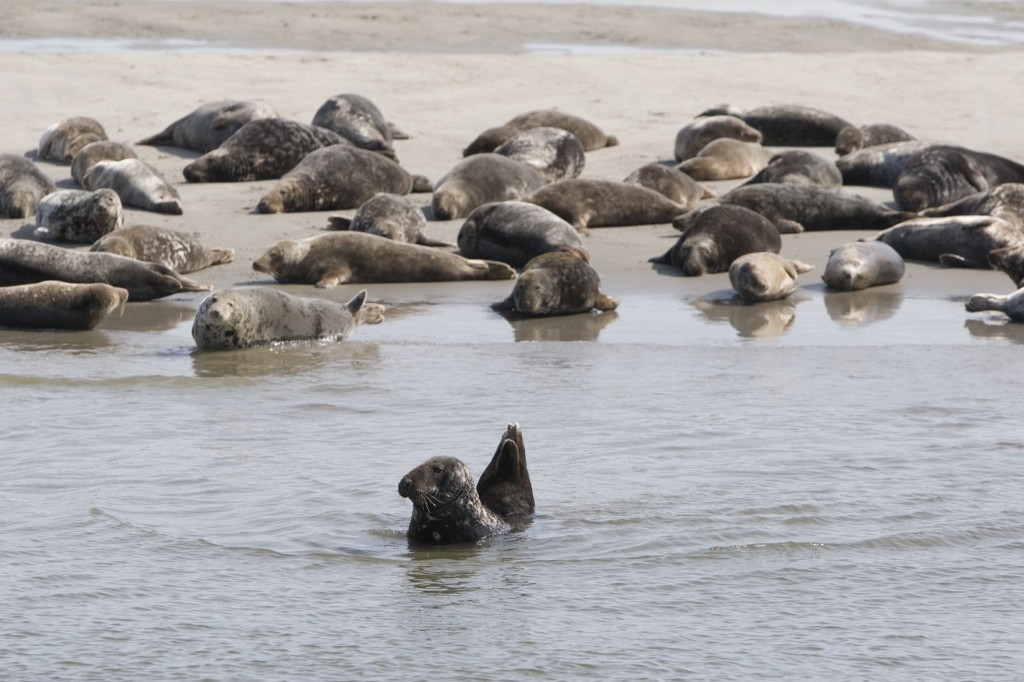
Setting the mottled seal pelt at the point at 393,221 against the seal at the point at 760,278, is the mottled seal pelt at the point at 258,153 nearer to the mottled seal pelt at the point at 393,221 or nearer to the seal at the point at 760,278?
the mottled seal pelt at the point at 393,221

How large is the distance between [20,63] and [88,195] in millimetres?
8169

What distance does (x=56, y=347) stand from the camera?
7734 mm

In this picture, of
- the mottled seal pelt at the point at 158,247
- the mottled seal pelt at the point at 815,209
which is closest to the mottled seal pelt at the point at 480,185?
the mottled seal pelt at the point at 815,209

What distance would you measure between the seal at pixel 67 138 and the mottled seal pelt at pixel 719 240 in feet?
19.2

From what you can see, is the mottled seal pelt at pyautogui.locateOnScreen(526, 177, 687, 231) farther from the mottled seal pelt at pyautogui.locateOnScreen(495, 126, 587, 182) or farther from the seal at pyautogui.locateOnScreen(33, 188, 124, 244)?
the seal at pyautogui.locateOnScreen(33, 188, 124, 244)

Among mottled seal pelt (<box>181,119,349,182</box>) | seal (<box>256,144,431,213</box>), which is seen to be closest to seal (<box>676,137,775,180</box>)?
seal (<box>256,144,431,213</box>)

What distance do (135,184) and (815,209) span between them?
4.83 meters

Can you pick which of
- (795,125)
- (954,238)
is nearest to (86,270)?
(954,238)

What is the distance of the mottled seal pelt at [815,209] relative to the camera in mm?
11172

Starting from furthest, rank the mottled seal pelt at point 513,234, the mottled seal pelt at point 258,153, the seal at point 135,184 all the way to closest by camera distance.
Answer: the mottled seal pelt at point 258,153
the seal at point 135,184
the mottled seal pelt at point 513,234

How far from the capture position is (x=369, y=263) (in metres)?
9.59

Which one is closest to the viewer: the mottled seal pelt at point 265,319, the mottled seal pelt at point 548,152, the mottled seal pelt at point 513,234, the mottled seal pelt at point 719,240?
the mottled seal pelt at point 265,319

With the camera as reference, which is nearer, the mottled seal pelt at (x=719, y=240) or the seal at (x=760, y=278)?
the seal at (x=760, y=278)

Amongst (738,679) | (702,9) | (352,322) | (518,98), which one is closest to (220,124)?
(518,98)
